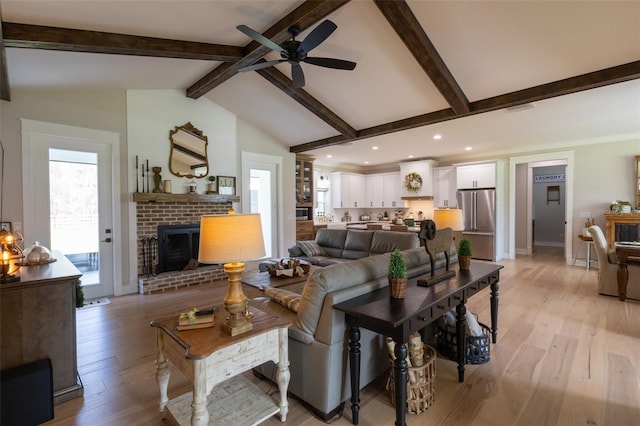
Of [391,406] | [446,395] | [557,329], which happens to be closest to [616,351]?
[557,329]

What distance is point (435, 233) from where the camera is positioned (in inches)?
91.9

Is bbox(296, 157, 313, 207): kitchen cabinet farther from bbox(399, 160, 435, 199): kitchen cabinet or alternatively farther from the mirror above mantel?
bbox(399, 160, 435, 199): kitchen cabinet

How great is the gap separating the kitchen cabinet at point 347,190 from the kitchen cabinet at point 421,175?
1510 millimetres

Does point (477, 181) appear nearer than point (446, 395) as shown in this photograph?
No

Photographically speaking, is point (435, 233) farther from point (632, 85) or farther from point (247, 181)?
point (247, 181)

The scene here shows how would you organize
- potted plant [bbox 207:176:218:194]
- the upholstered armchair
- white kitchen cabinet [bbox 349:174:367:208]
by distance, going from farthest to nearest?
white kitchen cabinet [bbox 349:174:367:208] → potted plant [bbox 207:176:218:194] → the upholstered armchair

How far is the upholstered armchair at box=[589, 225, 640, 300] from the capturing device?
398cm

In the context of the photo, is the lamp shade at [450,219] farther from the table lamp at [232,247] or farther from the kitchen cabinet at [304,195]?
the kitchen cabinet at [304,195]

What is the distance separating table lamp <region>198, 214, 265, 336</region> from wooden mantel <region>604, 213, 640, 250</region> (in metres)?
6.79

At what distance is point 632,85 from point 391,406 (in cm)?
494

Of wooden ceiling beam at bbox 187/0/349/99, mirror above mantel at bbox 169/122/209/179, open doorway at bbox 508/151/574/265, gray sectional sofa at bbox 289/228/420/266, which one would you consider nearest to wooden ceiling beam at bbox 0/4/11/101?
mirror above mantel at bbox 169/122/209/179

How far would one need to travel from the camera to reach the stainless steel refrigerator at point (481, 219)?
22.8 ft

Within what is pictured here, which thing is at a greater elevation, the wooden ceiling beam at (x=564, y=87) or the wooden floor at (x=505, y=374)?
the wooden ceiling beam at (x=564, y=87)

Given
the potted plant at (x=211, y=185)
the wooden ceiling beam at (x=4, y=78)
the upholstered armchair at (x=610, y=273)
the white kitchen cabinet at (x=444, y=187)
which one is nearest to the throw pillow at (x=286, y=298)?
the wooden ceiling beam at (x=4, y=78)
